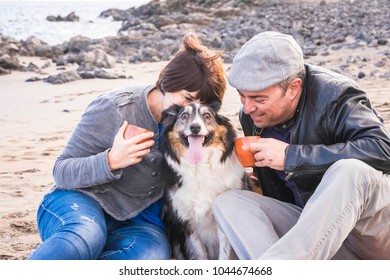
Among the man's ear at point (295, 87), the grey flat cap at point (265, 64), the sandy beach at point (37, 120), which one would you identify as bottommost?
the sandy beach at point (37, 120)

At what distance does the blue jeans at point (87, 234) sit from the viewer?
9.93 feet

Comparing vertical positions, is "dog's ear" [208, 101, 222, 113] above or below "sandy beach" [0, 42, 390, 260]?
above

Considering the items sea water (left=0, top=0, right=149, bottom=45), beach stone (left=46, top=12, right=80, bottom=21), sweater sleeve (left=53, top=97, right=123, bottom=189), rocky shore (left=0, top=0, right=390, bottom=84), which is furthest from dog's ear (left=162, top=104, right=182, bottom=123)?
beach stone (left=46, top=12, right=80, bottom=21)

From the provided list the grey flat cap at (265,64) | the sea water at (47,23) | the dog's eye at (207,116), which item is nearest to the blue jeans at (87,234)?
the dog's eye at (207,116)

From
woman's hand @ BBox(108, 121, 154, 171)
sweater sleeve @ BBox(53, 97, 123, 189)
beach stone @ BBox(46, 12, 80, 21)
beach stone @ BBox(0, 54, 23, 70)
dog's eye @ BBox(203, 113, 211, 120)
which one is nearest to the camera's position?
woman's hand @ BBox(108, 121, 154, 171)

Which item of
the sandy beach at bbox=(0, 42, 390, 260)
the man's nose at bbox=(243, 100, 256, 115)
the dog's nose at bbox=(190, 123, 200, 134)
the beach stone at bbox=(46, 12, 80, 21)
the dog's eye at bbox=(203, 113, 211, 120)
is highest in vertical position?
the man's nose at bbox=(243, 100, 256, 115)

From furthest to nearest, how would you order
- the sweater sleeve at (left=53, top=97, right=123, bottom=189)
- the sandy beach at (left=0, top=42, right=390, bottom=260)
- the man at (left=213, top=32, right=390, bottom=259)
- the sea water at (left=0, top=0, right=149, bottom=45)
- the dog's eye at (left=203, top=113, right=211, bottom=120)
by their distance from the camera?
the sea water at (left=0, top=0, right=149, bottom=45), the sandy beach at (left=0, top=42, right=390, bottom=260), the dog's eye at (left=203, top=113, right=211, bottom=120), the sweater sleeve at (left=53, top=97, right=123, bottom=189), the man at (left=213, top=32, right=390, bottom=259)

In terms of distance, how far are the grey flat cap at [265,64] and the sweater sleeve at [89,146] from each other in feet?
2.45

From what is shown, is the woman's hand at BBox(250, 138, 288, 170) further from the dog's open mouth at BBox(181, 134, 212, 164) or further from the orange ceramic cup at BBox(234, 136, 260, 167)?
the dog's open mouth at BBox(181, 134, 212, 164)

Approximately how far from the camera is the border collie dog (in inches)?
140

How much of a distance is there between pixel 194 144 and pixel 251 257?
0.88 metres

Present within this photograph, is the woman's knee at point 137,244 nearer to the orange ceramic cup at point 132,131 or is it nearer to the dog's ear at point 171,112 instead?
the orange ceramic cup at point 132,131

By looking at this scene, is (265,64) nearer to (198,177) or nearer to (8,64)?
(198,177)

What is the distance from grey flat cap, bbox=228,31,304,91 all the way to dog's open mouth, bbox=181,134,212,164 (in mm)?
455
